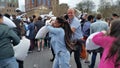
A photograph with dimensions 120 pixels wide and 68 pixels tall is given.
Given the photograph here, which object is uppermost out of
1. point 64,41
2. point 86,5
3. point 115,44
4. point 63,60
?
point 115,44

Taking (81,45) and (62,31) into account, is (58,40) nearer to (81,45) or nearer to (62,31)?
(62,31)

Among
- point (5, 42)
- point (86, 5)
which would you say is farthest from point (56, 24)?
point (86, 5)

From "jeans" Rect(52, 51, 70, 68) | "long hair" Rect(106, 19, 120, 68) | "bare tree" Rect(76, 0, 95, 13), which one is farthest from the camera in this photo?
"bare tree" Rect(76, 0, 95, 13)

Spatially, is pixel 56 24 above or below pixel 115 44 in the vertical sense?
below

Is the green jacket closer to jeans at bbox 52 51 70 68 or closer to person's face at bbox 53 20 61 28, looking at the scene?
person's face at bbox 53 20 61 28

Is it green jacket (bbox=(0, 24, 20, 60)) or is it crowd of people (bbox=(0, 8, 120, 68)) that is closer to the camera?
crowd of people (bbox=(0, 8, 120, 68))

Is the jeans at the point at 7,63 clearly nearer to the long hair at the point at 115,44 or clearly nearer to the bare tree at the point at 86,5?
the long hair at the point at 115,44

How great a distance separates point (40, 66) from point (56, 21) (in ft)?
12.4

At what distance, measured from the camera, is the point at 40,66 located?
1079cm

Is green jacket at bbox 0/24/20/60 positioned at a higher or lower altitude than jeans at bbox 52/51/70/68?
higher

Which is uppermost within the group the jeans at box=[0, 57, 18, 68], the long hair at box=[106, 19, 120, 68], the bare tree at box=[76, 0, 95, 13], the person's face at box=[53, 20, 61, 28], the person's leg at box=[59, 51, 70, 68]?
the long hair at box=[106, 19, 120, 68]

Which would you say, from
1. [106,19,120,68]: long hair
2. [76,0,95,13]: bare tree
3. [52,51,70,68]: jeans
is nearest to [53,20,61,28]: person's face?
[52,51,70,68]: jeans

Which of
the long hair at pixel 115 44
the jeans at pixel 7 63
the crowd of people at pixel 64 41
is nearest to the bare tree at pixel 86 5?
the crowd of people at pixel 64 41

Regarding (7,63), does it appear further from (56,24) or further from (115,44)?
(115,44)
